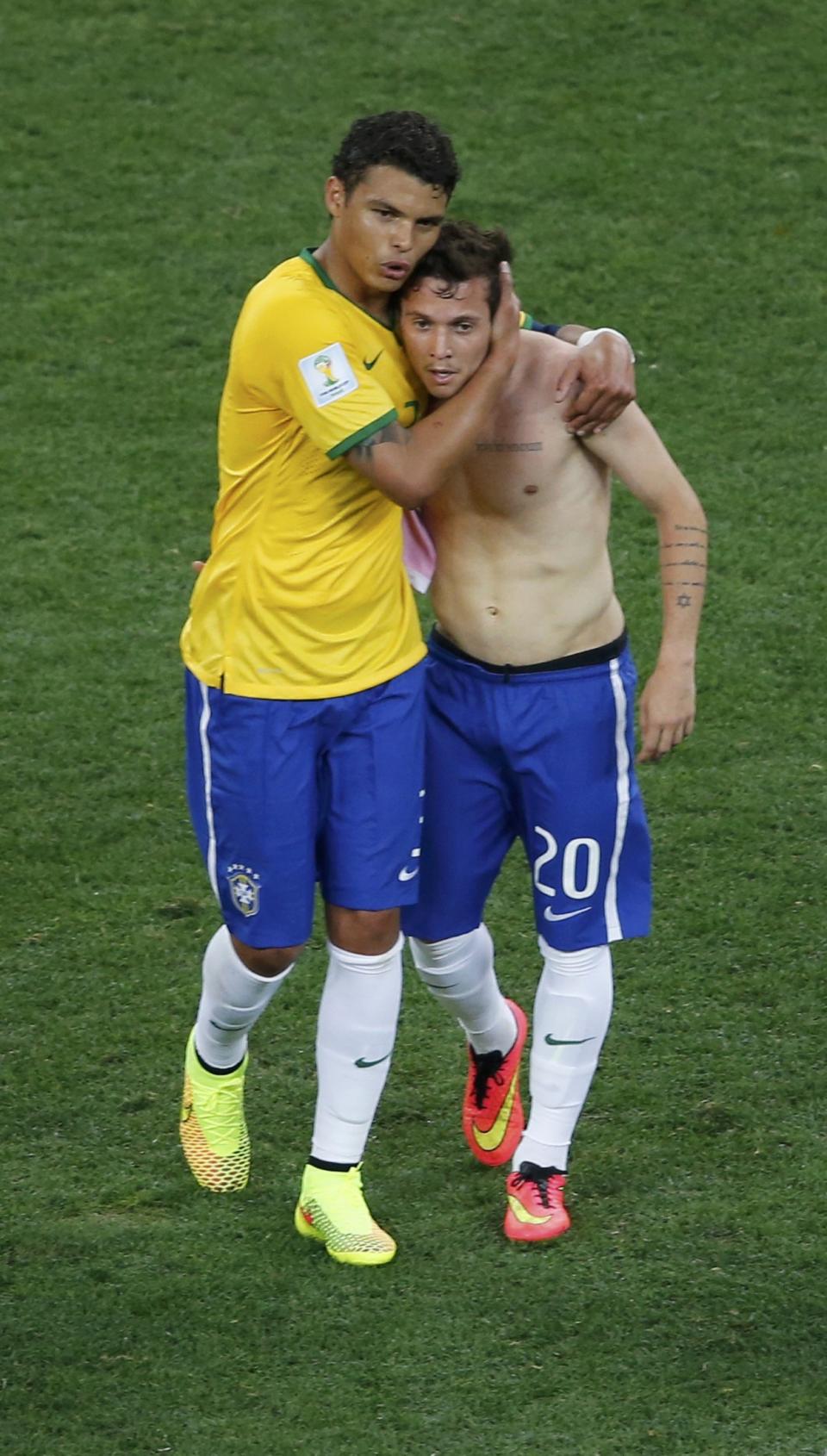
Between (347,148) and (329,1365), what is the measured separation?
2070 mm

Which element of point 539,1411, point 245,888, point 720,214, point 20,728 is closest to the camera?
point 539,1411

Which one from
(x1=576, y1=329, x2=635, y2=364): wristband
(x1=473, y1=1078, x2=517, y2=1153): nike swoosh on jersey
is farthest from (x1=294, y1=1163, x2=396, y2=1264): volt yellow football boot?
(x1=576, y1=329, x2=635, y2=364): wristband

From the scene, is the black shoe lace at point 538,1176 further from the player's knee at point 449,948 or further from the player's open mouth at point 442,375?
the player's open mouth at point 442,375

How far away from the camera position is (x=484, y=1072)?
4.16m

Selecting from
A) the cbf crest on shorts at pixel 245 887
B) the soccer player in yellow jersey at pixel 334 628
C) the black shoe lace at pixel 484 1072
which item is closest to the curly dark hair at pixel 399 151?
the soccer player in yellow jersey at pixel 334 628

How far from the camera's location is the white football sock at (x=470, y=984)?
3.95 meters

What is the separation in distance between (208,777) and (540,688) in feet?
2.05

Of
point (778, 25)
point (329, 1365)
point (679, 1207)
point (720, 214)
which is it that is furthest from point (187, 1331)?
point (778, 25)

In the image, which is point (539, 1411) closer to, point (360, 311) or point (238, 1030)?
point (238, 1030)

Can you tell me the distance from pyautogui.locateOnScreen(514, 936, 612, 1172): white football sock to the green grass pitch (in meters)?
0.18

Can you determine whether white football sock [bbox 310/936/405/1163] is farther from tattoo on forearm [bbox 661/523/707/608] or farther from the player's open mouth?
the player's open mouth

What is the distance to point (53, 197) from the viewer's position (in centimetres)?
883

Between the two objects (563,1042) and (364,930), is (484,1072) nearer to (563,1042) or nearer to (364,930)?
(563,1042)

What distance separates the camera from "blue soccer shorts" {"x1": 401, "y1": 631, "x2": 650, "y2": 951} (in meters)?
3.74
